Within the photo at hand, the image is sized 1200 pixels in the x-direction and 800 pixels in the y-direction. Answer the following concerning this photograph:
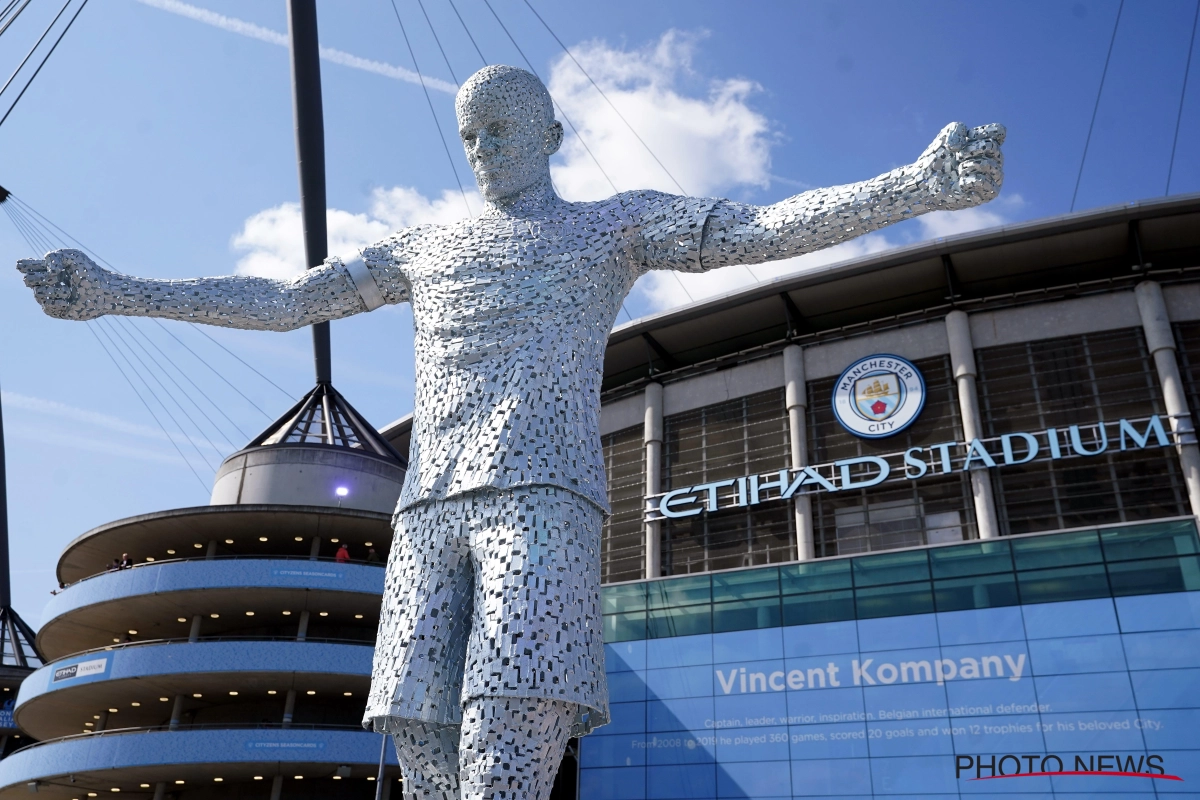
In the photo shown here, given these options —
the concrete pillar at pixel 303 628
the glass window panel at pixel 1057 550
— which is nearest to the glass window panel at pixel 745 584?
the glass window panel at pixel 1057 550

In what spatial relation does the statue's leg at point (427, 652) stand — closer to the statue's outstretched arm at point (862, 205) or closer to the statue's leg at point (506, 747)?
the statue's leg at point (506, 747)

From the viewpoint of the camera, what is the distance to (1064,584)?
23.3 metres

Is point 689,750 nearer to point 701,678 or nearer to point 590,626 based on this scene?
point 701,678

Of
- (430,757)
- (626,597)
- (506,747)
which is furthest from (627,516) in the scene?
(506,747)

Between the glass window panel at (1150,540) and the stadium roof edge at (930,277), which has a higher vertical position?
the stadium roof edge at (930,277)

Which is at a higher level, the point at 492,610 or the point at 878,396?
the point at 878,396

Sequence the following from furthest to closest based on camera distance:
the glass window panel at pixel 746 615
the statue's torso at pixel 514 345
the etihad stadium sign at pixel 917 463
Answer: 1. the glass window panel at pixel 746 615
2. the etihad stadium sign at pixel 917 463
3. the statue's torso at pixel 514 345

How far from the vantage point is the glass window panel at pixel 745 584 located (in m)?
26.5

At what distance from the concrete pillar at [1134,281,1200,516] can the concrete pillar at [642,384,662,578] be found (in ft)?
45.1

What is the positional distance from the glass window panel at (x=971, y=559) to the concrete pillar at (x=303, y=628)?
677 inches

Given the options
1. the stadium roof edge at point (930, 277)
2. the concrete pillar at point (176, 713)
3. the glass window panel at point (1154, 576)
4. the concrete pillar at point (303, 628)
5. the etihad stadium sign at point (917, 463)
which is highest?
the stadium roof edge at point (930, 277)

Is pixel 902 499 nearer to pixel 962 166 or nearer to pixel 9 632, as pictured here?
pixel 962 166

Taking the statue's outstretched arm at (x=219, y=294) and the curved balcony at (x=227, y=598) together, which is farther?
the curved balcony at (x=227, y=598)

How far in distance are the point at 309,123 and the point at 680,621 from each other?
619 inches
